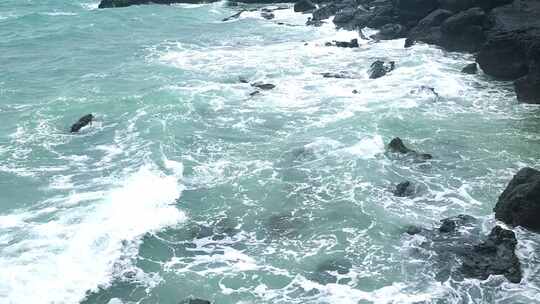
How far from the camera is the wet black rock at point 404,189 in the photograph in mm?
23250

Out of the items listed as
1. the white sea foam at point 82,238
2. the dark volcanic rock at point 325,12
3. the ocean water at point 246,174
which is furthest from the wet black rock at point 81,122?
the dark volcanic rock at point 325,12

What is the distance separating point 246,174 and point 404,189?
22.3 feet

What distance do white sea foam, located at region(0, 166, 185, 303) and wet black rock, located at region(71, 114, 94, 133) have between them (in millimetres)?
7112

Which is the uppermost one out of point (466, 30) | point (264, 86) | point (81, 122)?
point (466, 30)

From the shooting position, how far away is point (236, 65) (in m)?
42.0

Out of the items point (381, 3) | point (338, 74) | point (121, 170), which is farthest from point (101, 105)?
point (381, 3)

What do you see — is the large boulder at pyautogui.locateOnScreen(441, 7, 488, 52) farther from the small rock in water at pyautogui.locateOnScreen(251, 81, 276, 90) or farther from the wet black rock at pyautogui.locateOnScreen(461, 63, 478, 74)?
the small rock in water at pyautogui.locateOnScreen(251, 81, 276, 90)

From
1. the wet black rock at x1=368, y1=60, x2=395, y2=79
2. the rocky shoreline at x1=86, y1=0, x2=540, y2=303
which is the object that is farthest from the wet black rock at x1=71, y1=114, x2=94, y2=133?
the wet black rock at x1=368, y1=60, x2=395, y2=79

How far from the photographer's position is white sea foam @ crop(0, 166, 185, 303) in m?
18.5

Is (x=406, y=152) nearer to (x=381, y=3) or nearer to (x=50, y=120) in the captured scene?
(x=50, y=120)

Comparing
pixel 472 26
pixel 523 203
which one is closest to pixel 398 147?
pixel 523 203

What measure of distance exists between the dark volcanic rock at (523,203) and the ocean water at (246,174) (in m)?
0.51

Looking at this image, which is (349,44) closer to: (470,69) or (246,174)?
(470,69)

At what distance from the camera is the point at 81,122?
102 ft
